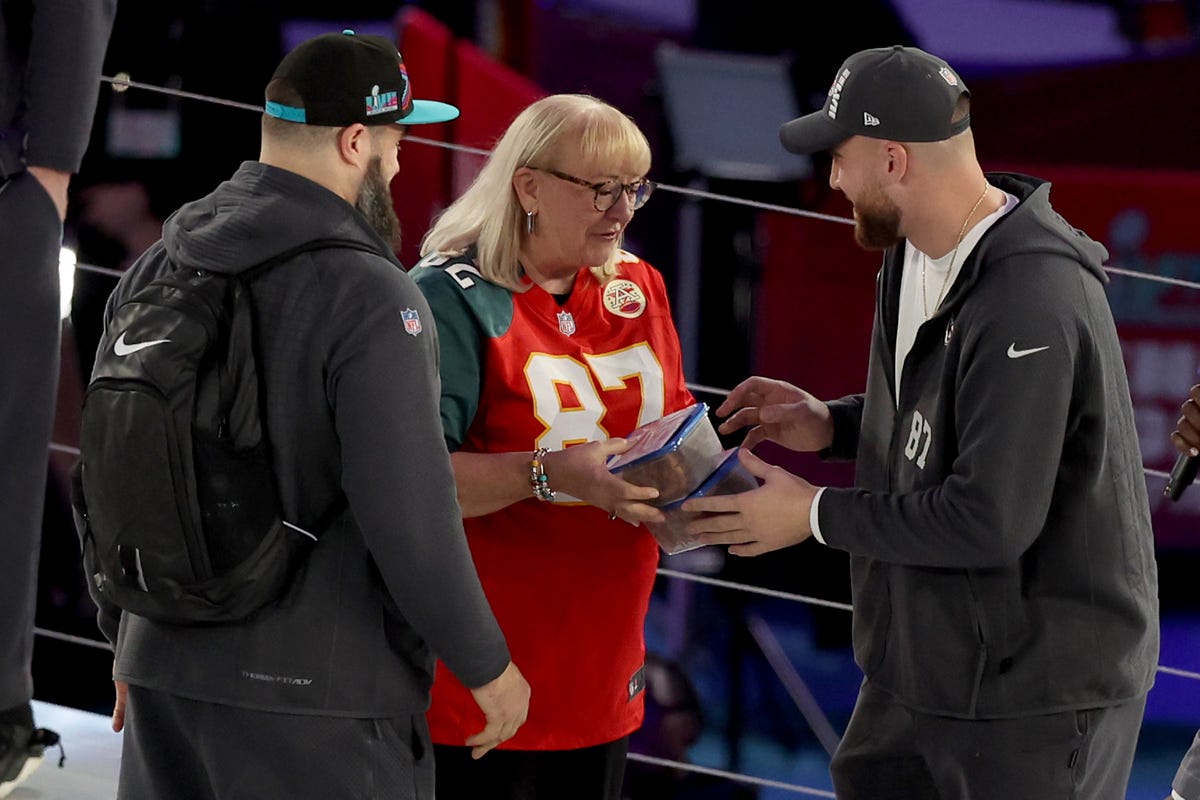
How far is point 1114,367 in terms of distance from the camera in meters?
1.65

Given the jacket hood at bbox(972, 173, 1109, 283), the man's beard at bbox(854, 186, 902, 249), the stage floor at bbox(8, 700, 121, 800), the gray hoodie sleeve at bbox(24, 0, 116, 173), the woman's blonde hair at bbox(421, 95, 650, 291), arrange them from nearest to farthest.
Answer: the jacket hood at bbox(972, 173, 1109, 283) → the man's beard at bbox(854, 186, 902, 249) → the woman's blonde hair at bbox(421, 95, 650, 291) → the gray hoodie sleeve at bbox(24, 0, 116, 173) → the stage floor at bbox(8, 700, 121, 800)

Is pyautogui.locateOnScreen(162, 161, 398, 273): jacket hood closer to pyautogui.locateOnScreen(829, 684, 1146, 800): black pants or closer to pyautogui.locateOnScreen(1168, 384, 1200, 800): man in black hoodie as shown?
pyautogui.locateOnScreen(829, 684, 1146, 800): black pants

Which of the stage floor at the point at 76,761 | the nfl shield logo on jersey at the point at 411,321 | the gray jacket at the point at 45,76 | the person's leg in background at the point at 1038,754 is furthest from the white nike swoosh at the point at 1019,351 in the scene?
the stage floor at the point at 76,761

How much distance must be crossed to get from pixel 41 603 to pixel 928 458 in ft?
19.3

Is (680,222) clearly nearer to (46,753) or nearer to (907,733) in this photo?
(46,753)

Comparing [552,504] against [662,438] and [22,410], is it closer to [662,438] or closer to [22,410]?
[662,438]

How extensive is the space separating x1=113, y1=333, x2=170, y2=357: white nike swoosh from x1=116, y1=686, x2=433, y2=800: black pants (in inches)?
13.8

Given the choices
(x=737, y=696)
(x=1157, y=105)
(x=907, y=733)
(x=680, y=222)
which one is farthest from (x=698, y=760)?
(x=907, y=733)

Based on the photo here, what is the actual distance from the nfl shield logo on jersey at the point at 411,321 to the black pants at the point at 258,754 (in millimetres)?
393

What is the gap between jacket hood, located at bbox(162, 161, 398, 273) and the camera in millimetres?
1451

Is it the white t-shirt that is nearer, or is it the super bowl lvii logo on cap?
the super bowl lvii logo on cap

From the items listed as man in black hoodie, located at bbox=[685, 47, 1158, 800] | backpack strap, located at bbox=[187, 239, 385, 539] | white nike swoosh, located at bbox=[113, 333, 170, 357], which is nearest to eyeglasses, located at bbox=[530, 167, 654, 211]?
man in black hoodie, located at bbox=[685, 47, 1158, 800]

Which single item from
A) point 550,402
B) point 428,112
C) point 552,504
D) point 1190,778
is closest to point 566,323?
point 550,402

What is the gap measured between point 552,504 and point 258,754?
1.74 feet
